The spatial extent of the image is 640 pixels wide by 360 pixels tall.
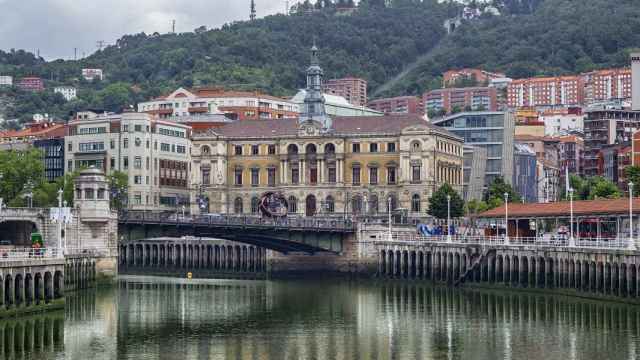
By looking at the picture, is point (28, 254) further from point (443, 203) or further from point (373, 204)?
point (373, 204)

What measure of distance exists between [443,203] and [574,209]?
49653mm

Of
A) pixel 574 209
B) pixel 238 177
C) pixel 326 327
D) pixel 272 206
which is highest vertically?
pixel 238 177

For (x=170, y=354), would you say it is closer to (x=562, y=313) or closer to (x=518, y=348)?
(x=518, y=348)

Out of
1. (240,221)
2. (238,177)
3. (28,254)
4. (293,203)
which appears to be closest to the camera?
(28,254)

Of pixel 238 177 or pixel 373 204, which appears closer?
pixel 373 204

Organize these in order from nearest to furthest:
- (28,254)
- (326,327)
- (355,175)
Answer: (326,327), (28,254), (355,175)

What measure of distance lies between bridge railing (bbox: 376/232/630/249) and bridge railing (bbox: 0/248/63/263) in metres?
38.2

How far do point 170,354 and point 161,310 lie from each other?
2701 centimetres

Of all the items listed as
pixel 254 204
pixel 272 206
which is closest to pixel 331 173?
pixel 254 204

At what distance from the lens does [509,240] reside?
130375 mm

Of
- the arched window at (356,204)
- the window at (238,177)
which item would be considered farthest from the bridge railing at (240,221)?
the window at (238,177)

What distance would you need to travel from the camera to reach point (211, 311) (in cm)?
11050

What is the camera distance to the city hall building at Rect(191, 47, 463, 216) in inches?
7466

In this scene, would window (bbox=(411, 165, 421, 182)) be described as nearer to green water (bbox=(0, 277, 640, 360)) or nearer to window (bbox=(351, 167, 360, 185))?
window (bbox=(351, 167, 360, 185))
